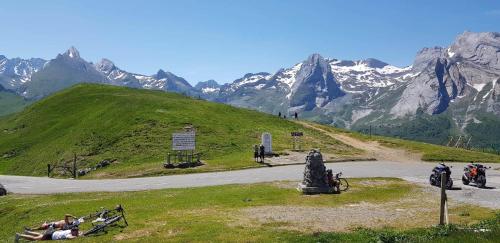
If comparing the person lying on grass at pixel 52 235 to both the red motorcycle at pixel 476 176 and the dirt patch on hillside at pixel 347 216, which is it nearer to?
the dirt patch on hillside at pixel 347 216

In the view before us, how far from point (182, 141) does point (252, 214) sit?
37796 mm

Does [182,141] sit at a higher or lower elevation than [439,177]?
higher

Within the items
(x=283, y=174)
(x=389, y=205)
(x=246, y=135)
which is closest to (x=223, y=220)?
(x=389, y=205)

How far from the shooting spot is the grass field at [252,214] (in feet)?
79.3

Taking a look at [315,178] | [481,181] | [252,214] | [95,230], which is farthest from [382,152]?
[95,230]

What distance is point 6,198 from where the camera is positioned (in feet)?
152

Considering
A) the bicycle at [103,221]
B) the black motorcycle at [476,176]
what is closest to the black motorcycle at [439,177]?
the black motorcycle at [476,176]

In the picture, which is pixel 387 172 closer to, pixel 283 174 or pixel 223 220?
pixel 283 174

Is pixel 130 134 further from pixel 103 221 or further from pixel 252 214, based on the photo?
pixel 252 214

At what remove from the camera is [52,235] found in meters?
27.5

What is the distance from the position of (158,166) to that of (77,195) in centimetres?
2060

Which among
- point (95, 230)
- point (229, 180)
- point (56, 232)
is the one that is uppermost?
point (229, 180)

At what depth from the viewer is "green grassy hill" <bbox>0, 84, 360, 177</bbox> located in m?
74.4

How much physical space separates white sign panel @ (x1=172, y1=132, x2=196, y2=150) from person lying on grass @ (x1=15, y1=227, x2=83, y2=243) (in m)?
39.1
